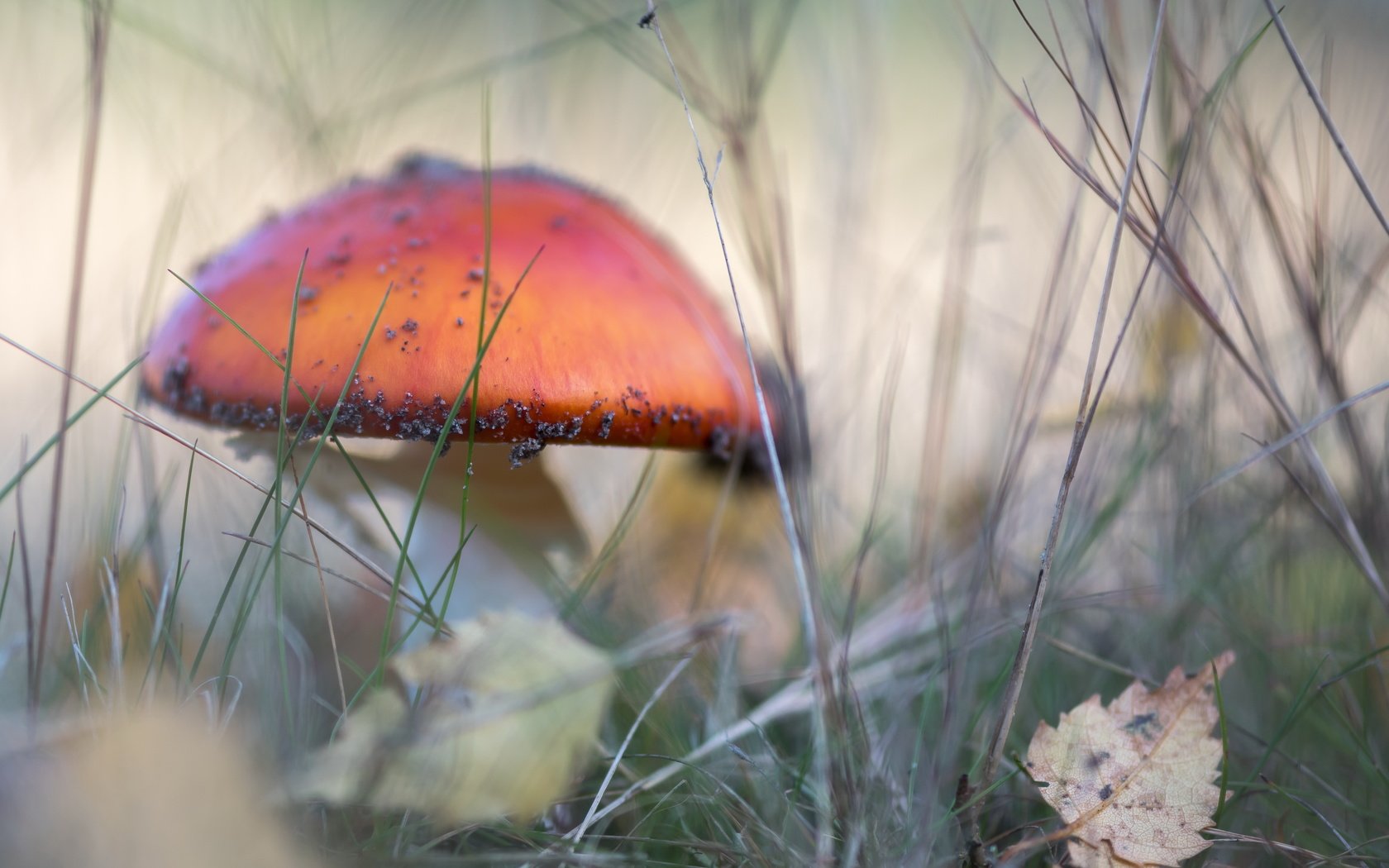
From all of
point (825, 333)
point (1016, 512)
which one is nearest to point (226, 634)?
point (1016, 512)

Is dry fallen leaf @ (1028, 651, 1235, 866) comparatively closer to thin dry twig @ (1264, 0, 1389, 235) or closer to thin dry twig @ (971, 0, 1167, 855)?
thin dry twig @ (971, 0, 1167, 855)

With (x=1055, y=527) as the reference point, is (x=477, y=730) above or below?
below

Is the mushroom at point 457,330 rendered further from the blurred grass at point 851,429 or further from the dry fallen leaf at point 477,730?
the dry fallen leaf at point 477,730

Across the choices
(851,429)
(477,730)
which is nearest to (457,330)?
(477,730)

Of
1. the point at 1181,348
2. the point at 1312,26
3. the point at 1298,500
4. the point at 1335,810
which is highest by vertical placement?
the point at 1312,26

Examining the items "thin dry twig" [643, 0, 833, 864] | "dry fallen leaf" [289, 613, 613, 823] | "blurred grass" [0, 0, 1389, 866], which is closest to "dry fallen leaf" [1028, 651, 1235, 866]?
"blurred grass" [0, 0, 1389, 866]

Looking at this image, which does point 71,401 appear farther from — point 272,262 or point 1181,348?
point 1181,348

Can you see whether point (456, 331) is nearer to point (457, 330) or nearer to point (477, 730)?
point (457, 330)
